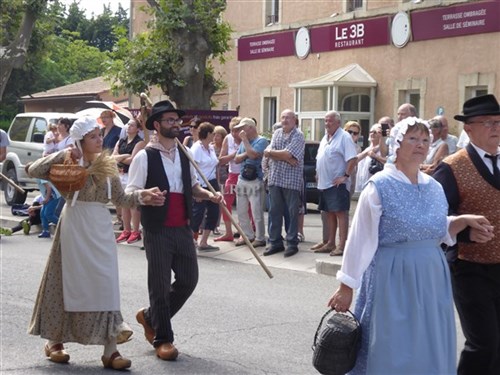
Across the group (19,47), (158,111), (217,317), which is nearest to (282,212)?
(217,317)

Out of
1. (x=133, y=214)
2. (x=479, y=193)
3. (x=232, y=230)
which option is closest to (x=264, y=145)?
(x=232, y=230)

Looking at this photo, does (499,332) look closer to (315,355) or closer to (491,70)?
(315,355)

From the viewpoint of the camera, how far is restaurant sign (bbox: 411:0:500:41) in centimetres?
2175

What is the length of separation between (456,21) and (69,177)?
17.7m

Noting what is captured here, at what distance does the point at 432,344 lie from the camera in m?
4.85

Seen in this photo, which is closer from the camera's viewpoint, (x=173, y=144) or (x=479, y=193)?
(x=479, y=193)

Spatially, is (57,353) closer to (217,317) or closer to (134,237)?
(217,317)

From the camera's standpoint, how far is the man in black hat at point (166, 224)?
7.11m

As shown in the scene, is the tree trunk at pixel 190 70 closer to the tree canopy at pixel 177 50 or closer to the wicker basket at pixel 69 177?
the tree canopy at pixel 177 50

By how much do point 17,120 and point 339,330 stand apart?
1835 centimetres

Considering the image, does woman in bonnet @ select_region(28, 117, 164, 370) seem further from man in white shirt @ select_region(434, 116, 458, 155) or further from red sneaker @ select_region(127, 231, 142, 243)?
red sneaker @ select_region(127, 231, 142, 243)

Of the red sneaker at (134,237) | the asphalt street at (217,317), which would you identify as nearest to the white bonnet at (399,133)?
the asphalt street at (217,317)

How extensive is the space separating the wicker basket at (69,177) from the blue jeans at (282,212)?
5661 millimetres

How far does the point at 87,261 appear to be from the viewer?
682 cm
